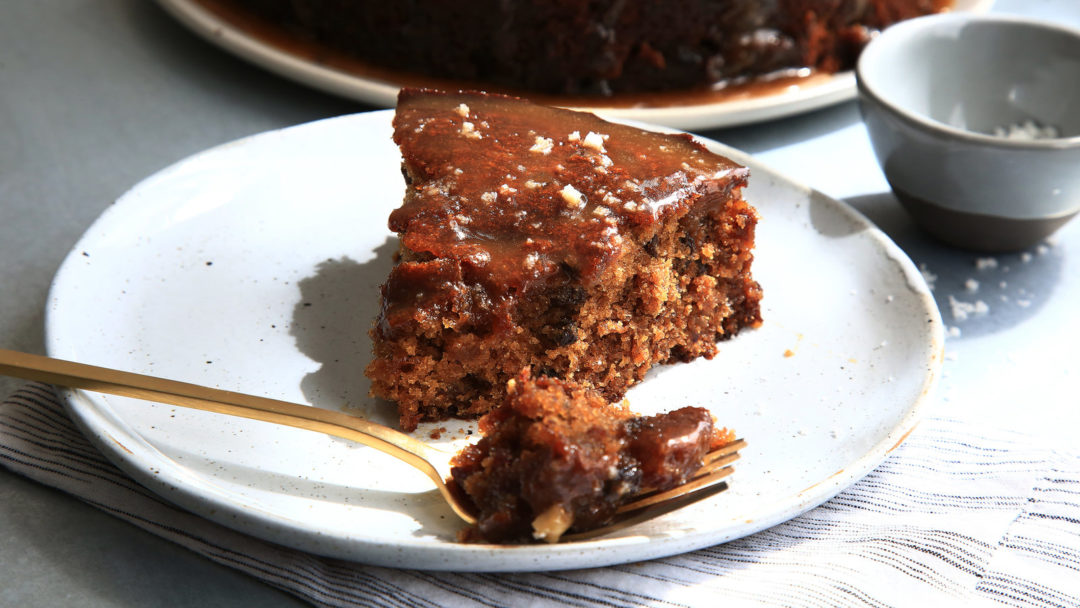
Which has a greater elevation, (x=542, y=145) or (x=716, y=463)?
(x=542, y=145)

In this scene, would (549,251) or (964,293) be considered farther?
(964,293)

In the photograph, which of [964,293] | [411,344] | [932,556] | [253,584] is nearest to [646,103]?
[964,293]

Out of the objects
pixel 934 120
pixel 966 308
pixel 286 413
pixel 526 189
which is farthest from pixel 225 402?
pixel 934 120

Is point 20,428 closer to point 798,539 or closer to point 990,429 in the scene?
point 798,539

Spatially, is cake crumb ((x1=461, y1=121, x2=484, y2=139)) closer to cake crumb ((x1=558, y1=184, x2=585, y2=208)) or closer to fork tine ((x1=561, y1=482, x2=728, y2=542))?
cake crumb ((x1=558, y1=184, x2=585, y2=208))

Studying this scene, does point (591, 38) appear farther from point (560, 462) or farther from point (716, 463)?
point (560, 462)

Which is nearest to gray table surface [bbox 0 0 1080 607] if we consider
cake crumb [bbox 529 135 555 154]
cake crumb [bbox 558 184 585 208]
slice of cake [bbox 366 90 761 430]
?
slice of cake [bbox 366 90 761 430]
